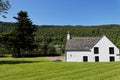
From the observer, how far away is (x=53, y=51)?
2881 inches

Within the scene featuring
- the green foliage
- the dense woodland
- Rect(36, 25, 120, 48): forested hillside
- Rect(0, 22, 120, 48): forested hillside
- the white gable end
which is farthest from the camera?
Rect(36, 25, 120, 48): forested hillside

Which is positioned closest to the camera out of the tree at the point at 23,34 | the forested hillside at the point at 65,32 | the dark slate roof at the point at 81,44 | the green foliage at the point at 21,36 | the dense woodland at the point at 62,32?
the dark slate roof at the point at 81,44

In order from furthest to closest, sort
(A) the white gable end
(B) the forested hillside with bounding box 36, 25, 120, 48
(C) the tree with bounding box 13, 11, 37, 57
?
(B) the forested hillside with bounding box 36, 25, 120, 48, (C) the tree with bounding box 13, 11, 37, 57, (A) the white gable end

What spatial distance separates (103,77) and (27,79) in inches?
179

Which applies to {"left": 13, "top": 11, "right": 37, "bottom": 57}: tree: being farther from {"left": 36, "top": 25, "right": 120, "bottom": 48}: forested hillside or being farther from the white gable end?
{"left": 36, "top": 25, "right": 120, "bottom": 48}: forested hillside

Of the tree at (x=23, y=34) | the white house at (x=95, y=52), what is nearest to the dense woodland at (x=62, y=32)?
the tree at (x=23, y=34)

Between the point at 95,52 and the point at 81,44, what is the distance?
334cm

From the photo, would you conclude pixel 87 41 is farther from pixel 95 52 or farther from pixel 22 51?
pixel 22 51

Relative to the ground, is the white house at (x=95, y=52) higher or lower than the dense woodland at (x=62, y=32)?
lower

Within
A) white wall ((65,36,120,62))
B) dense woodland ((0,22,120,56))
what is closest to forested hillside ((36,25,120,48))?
dense woodland ((0,22,120,56))

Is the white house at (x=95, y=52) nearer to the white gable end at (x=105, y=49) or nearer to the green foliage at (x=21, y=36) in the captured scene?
the white gable end at (x=105, y=49)

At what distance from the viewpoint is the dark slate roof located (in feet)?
160

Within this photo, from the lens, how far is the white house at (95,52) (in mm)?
48306

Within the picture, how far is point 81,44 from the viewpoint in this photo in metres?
49.6
